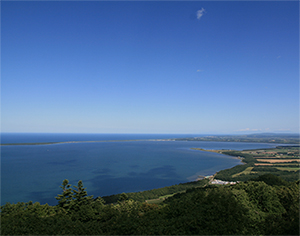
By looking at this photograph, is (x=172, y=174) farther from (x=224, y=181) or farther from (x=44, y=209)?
(x=44, y=209)

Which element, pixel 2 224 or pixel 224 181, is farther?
A: pixel 224 181

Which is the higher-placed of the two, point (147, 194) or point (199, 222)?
point (199, 222)

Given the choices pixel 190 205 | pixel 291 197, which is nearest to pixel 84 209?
pixel 190 205

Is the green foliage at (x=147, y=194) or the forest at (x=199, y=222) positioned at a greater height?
the forest at (x=199, y=222)

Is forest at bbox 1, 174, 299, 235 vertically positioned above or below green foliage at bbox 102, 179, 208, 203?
above

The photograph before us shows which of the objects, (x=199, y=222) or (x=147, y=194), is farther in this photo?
(x=147, y=194)

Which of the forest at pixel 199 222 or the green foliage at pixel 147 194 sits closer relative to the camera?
the forest at pixel 199 222

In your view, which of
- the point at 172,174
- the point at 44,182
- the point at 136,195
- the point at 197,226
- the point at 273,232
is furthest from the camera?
the point at 172,174

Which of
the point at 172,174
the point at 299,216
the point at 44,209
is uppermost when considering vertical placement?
the point at 299,216

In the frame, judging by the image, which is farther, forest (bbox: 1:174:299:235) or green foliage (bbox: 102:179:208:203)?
green foliage (bbox: 102:179:208:203)

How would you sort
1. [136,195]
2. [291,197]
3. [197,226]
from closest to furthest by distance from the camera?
[197,226] → [291,197] → [136,195]

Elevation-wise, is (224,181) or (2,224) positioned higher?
(2,224)
